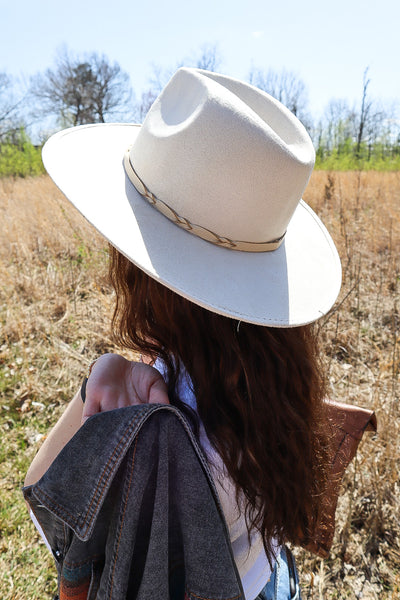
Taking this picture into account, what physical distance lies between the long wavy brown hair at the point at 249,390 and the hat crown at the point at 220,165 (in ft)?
0.69

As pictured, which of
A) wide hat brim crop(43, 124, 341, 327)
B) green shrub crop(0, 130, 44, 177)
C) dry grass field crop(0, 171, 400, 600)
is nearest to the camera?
wide hat brim crop(43, 124, 341, 327)

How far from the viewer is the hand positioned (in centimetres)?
90

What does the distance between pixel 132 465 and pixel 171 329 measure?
0.32m

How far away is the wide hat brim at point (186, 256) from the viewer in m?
0.86

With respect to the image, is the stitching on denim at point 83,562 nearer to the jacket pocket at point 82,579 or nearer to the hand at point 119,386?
the jacket pocket at point 82,579

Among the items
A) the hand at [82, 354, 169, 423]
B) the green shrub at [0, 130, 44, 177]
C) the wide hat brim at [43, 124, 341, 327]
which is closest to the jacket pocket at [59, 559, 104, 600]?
the hand at [82, 354, 169, 423]

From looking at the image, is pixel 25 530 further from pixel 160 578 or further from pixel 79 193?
pixel 79 193

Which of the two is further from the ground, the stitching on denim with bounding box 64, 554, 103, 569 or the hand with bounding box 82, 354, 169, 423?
the hand with bounding box 82, 354, 169, 423

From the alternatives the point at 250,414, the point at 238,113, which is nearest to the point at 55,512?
the point at 250,414

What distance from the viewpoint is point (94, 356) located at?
11.5 feet

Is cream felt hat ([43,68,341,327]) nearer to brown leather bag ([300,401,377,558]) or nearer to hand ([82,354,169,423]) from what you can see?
hand ([82,354,169,423])

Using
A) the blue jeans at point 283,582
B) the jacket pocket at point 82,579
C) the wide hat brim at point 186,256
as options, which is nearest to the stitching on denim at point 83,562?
the jacket pocket at point 82,579

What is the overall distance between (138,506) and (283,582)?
885 mm

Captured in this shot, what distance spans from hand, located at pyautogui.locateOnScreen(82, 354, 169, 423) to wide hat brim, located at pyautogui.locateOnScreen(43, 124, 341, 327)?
223 mm
